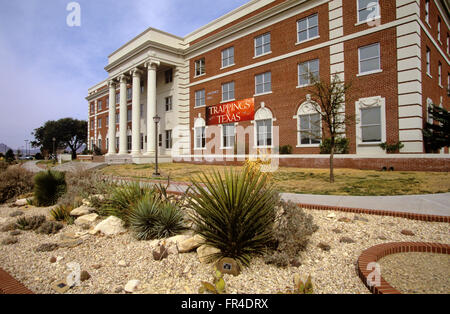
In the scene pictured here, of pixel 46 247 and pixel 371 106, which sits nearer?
pixel 46 247

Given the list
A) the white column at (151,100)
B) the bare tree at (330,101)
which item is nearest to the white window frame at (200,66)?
the white column at (151,100)

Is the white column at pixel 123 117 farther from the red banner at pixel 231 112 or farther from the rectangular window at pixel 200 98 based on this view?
the red banner at pixel 231 112

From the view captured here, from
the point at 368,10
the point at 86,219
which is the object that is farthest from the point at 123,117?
the point at 86,219

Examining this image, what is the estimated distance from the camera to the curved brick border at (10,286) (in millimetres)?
3101

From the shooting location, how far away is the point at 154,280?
11.1ft

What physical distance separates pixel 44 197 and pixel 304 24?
19.6m

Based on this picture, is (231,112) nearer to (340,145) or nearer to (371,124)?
(340,145)

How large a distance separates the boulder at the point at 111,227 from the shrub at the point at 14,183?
7.24 meters

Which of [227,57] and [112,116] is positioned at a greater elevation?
[227,57]

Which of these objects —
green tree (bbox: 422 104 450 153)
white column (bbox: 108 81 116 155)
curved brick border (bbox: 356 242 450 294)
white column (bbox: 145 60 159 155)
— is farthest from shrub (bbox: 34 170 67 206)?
white column (bbox: 108 81 116 155)

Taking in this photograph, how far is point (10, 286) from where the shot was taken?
3.23 m

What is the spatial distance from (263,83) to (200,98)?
8.11 metres

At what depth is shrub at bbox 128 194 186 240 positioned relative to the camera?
16.2 ft

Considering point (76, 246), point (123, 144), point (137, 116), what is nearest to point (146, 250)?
point (76, 246)
